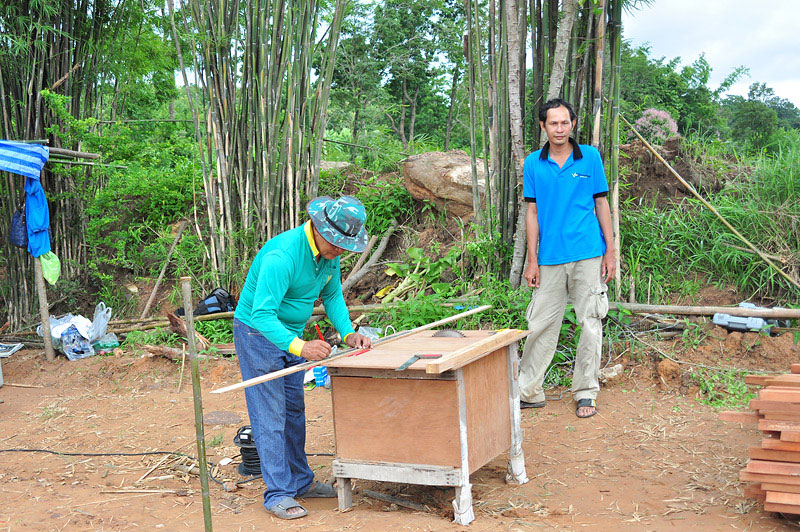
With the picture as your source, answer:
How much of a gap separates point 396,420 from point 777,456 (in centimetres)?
140

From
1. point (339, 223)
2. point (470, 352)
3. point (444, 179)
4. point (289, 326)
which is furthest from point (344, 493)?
point (444, 179)

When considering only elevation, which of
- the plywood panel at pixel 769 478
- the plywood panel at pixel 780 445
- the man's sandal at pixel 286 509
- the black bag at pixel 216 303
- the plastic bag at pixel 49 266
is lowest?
the man's sandal at pixel 286 509

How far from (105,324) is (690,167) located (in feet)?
16.7

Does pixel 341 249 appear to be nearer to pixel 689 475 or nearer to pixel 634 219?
pixel 689 475

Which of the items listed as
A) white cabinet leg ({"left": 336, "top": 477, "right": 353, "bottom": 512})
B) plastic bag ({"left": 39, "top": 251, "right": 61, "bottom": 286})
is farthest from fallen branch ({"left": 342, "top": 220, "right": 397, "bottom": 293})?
white cabinet leg ({"left": 336, "top": 477, "right": 353, "bottom": 512})

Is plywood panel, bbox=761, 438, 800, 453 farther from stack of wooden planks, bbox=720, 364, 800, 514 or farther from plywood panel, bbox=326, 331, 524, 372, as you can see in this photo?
plywood panel, bbox=326, 331, 524, 372

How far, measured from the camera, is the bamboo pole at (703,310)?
442 centimetres

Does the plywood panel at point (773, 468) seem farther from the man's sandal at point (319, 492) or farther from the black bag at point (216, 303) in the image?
the black bag at point (216, 303)

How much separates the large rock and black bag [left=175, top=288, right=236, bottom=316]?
1847 mm

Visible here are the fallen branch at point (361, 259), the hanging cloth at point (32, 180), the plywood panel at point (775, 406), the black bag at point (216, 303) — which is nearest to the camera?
the plywood panel at point (775, 406)

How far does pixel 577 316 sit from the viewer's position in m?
4.02

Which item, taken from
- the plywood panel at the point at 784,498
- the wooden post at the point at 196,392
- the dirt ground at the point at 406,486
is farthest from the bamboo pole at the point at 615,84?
the wooden post at the point at 196,392

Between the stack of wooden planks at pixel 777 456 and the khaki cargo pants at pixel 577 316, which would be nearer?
the stack of wooden planks at pixel 777 456

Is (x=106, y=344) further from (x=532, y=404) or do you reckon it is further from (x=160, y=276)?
(x=532, y=404)
